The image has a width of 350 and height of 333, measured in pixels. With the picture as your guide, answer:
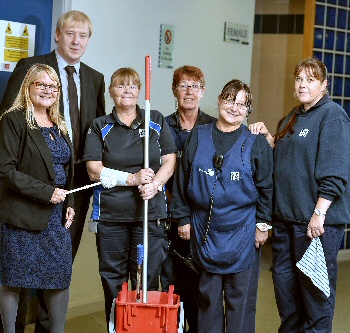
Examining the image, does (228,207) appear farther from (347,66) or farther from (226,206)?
(347,66)

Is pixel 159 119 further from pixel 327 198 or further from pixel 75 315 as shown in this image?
pixel 75 315

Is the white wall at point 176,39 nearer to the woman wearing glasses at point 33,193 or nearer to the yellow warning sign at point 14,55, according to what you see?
the yellow warning sign at point 14,55

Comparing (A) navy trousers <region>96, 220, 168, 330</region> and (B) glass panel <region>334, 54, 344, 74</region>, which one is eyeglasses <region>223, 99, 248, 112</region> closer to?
(A) navy trousers <region>96, 220, 168, 330</region>

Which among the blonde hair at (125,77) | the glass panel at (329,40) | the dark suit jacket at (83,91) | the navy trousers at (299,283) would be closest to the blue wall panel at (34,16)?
the dark suit jacket at (83,91)

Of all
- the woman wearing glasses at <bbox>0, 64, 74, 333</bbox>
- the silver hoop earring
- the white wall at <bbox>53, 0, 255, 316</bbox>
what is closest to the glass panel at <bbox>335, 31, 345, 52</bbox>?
the white wall at <bbox>53, 0, 255, 316</bbox>

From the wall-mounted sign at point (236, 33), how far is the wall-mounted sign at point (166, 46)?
1.81 ft

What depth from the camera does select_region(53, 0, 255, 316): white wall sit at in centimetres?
430

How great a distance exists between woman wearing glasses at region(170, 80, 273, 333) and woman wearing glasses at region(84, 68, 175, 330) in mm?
129

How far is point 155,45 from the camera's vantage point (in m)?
4.60

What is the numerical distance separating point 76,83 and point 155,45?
43.7 inches

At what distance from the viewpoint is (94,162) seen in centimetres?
331

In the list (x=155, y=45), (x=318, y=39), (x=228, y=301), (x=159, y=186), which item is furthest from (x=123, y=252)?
(x=318, y=39)

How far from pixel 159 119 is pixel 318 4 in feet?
10.1

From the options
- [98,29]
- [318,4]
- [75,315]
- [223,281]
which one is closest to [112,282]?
[223,281]
